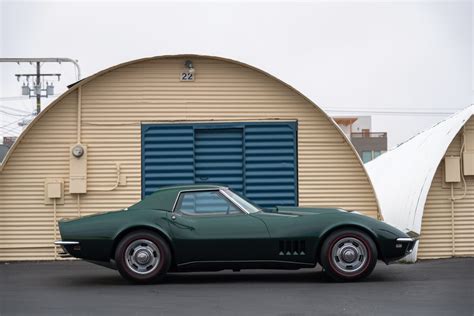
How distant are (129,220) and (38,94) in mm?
32831

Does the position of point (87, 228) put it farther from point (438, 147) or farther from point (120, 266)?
point (438, 147)

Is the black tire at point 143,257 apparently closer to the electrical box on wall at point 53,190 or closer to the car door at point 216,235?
the car door at point 216,235

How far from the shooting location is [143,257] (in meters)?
10.2

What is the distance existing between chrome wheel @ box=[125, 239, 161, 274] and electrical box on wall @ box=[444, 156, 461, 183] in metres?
6.36

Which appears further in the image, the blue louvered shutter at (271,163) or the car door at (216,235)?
the blue louvered shutter at (271,163)

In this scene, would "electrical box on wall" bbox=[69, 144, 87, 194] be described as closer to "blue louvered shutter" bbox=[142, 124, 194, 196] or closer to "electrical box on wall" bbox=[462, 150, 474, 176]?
"blue louvered shutter" bbox=[142, 124, 194, 196]


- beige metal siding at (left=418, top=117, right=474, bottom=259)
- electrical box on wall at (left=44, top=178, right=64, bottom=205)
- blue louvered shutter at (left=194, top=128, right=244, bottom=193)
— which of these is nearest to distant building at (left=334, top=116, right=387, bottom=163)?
beige metal siding at (left=418, top=117, right=474, bottom=259)

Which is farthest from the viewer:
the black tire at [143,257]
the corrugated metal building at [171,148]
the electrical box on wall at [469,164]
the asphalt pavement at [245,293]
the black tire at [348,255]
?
the corrugated metal building at [171,148]

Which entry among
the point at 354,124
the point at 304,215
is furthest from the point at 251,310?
the point at 354,124

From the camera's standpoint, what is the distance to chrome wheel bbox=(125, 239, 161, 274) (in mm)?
10172

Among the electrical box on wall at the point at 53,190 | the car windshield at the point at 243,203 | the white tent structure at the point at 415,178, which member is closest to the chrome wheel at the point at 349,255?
the car windshield at the point at 243,203

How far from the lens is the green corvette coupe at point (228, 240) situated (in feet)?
33.0

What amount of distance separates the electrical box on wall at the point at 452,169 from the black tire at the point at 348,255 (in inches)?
186

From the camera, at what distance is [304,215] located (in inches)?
407
